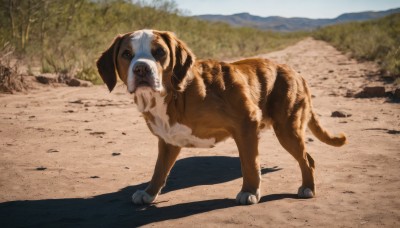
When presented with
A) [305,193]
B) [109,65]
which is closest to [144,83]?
[109,65]

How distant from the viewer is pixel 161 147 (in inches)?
179

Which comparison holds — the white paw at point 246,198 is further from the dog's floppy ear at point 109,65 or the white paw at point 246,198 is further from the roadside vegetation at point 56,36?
the roadside vegetation at point 56,36

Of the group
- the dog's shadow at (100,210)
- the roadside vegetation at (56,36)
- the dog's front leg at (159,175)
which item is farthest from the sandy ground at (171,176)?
the roadside vegetation at (56,36)

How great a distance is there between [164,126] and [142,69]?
23.9 inches

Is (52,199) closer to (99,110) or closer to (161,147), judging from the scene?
(161,147)

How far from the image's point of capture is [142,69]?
3.87 meters

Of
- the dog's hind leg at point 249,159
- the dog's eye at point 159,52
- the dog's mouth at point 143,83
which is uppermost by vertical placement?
the dog's eye at point 159,52

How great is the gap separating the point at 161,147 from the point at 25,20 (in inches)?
588

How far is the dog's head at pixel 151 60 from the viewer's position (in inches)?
154

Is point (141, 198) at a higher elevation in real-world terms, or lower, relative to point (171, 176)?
higher

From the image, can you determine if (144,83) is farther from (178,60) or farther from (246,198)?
(246,198)

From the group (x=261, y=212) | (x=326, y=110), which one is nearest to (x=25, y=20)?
(x=326, y=110)

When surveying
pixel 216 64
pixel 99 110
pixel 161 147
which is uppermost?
pixel 216 64

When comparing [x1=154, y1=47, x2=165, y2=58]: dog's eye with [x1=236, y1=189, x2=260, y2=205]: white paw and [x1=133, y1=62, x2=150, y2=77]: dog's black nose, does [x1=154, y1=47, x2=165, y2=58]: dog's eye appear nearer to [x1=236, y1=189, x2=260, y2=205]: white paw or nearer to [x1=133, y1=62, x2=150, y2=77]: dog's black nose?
[x1=133, y1=62, x2=150, y2=77]: dog's black nose
